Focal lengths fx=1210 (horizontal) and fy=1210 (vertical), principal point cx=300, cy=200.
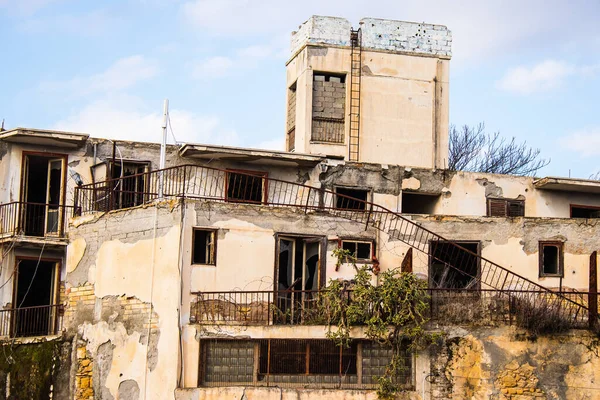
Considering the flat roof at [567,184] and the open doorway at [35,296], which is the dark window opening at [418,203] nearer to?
the flat roof at [567,184]

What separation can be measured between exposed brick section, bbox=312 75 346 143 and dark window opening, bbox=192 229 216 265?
8221mm

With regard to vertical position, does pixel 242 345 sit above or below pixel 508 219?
below

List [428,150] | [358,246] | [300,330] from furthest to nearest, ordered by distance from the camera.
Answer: [428,150]
[358,246]
[300,330]

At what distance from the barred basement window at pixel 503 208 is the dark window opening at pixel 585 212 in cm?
187

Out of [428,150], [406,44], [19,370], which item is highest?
[406,44]

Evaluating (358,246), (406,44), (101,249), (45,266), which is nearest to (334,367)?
(358,246)

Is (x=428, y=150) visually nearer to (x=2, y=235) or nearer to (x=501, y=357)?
(x=501, y=357)

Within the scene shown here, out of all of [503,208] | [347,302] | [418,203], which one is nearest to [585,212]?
[503,208]

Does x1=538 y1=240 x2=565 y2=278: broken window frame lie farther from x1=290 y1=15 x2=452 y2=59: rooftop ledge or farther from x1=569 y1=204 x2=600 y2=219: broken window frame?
x1=290 y1=15 x2=452 y2=59: rooftop ledge

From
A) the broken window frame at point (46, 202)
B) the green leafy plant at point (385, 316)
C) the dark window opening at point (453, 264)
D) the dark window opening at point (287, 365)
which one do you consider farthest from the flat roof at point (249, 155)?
the dark window opening at point (287, 365)

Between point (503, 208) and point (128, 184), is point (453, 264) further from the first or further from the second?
point (128, 184)

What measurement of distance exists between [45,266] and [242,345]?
7.46 metres

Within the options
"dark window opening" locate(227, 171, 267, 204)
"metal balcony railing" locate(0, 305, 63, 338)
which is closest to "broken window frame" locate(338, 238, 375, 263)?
"dark window opening" locate(227, 171, 267, 204)

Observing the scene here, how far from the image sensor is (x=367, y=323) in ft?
102
